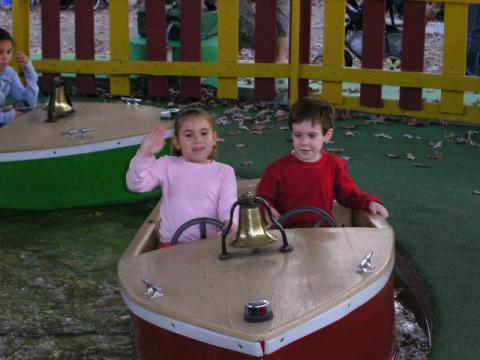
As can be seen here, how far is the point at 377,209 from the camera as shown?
14.4 ft

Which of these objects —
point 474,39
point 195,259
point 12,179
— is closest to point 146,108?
point 12,179

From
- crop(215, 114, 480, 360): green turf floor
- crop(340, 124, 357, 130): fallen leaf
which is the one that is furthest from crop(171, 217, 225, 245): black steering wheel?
crop(340, 124, 357, 130): fallen leaf

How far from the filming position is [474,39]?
32.6ft

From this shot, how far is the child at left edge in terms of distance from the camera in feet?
21.8

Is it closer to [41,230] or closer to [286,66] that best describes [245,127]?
[286,66]

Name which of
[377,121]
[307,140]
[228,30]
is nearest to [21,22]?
[228,30]

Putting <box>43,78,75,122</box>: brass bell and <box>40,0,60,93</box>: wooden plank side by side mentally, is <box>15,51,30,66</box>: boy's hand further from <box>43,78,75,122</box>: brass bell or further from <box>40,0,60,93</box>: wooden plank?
<box>40,0,60,93</box>: wooden plank

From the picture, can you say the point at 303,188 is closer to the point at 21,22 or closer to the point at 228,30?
the point at 228,30

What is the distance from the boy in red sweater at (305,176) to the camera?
448cm

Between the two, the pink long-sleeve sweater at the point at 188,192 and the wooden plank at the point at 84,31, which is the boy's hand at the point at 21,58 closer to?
the wooden plank at the point at 84,31

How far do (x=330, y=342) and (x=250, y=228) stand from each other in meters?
0.60

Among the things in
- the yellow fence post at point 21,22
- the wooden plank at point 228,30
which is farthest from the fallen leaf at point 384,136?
the yellow fence post at point 21,22

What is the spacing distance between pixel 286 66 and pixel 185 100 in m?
1.16

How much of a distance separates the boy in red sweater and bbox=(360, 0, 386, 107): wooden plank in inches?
161
